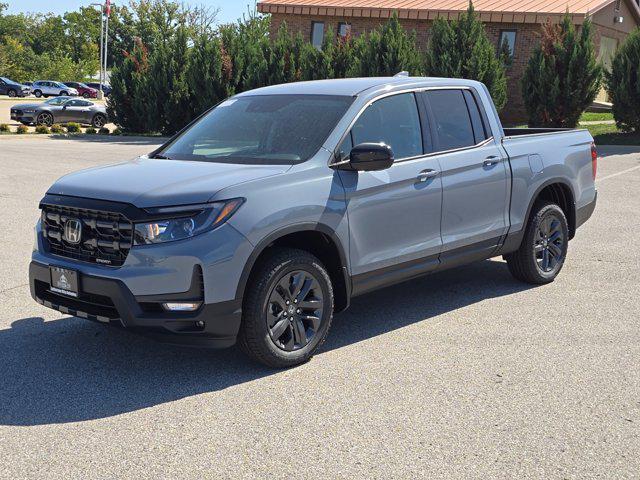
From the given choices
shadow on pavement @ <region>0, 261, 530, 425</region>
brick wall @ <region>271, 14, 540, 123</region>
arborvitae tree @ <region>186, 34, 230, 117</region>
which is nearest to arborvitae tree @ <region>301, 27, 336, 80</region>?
arborvitae tree @ <region>186, 34, 230, 117</region>

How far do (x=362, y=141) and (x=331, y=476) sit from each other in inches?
107

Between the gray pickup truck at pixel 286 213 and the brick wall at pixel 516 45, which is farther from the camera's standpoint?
the brick wall at pixel 516 45

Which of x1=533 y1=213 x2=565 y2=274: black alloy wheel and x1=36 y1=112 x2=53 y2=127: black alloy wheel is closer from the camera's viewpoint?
x1=533 y1=213 x2=565 y2=274: black alloy wheel

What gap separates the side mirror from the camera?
545cm

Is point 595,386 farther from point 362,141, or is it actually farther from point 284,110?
point 284,110

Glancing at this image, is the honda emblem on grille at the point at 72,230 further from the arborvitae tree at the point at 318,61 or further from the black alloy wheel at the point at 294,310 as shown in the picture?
the arborvitae tree at the point at 318,61

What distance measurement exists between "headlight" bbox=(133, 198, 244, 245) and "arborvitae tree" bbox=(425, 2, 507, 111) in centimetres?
2182

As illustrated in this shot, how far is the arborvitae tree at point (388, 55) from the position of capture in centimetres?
2655

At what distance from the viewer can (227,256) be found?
487 centimetres

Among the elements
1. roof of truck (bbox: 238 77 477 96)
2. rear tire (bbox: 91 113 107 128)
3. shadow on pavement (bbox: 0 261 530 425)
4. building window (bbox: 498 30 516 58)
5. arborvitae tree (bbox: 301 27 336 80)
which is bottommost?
shadow on pavement (bbox: 0 261 530 425)

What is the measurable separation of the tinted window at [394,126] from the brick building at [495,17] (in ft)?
81.6

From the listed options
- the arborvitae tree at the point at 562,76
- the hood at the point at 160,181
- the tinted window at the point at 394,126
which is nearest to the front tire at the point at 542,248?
the tinted window at the point at 394,126

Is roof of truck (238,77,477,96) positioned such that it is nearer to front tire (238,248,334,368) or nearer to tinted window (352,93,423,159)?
tinted window (352,93,423,159)

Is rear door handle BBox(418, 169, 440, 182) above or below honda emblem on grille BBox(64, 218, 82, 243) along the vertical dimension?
above
